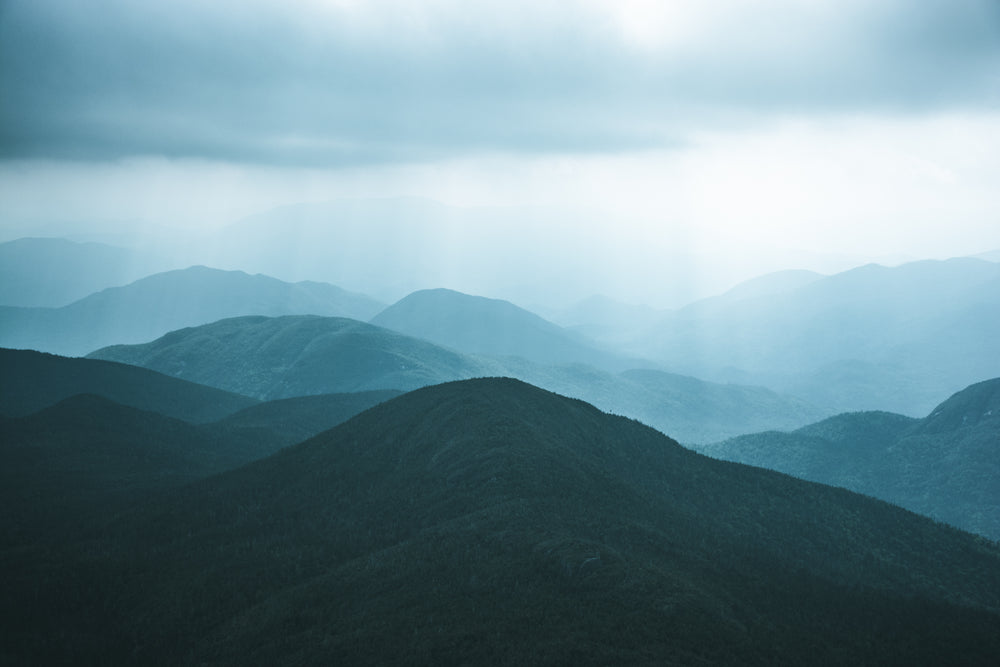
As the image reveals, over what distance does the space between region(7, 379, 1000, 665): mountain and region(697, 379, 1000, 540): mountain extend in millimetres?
62096

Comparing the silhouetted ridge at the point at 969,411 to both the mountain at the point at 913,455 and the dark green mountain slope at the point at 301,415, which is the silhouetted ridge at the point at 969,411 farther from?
the dark green mountain slope at the point at 301,415

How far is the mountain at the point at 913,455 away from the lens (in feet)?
427

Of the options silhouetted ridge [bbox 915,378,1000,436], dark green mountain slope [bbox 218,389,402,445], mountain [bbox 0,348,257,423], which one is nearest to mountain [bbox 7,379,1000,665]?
dark green mountain slope [bbox 218,389,402,445]

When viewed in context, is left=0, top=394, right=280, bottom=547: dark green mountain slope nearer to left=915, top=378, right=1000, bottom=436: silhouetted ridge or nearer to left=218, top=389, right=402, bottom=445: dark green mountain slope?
left=218, top=389, right=402, bottom=445: dark green mountain slope

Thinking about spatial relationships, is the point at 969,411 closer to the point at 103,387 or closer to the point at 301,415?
the point at 301,415

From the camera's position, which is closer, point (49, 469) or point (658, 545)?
point (658, 545)

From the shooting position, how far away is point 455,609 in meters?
37.7

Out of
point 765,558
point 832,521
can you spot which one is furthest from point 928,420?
point 765,558

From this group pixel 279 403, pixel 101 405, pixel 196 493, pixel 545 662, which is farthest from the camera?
pixel 279 403

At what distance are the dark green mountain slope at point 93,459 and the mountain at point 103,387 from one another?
4157 cm

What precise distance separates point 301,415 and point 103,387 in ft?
171

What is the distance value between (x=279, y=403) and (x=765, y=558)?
383ft

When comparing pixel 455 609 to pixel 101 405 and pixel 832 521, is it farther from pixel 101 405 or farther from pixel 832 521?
pixel 101 405

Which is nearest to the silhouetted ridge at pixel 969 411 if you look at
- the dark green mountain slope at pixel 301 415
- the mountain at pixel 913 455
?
the mountain at pixel 913 455
